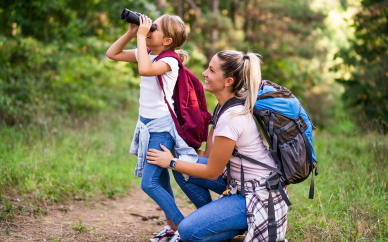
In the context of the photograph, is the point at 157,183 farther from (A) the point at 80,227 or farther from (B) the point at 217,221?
(A) the point at 80,227

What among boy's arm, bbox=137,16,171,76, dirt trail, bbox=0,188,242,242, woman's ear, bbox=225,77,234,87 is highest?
boy's arm, bbox=137,16,171,76

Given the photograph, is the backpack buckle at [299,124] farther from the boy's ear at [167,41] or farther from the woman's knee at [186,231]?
the boy's ear at [167,41]

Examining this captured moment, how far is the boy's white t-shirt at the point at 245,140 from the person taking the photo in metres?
2.15

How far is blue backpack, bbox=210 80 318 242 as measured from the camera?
2.14 meters

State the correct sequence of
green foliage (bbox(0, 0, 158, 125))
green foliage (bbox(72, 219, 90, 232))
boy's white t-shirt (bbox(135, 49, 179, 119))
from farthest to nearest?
green foliage (bbox(0, 0, 158, 125)) → green foliage (bbox(72, 219, 90, 232)) → boy's white t-shirt (bbox(135, 49, 179, 119))

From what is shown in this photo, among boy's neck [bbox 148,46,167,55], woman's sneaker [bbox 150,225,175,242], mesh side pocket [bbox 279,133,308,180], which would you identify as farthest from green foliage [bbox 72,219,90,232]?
mesh side pocket [bbox 279,133,308,180]

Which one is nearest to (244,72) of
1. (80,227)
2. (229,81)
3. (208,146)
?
(229,81)

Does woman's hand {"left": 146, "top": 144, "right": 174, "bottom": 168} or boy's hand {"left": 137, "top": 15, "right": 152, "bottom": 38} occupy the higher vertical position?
boy's hand {"left": 137, "top": 15, "right": 152, "bottom": 38}

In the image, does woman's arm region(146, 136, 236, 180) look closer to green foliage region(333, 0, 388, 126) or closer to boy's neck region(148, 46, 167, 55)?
boy's neck region(148, 46, 167, 55)

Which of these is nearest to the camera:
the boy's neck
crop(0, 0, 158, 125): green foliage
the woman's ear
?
the woman's ear

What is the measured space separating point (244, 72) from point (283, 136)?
0.51m

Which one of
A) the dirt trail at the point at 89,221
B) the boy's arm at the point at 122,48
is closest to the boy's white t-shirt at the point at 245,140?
the dirt trail at the point at 89,221

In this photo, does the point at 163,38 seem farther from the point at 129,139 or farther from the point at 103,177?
the point at 129,139

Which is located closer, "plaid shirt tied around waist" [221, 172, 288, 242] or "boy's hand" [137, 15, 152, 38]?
"plaid shirt tied around waist" [221, 172, 288, 242]
